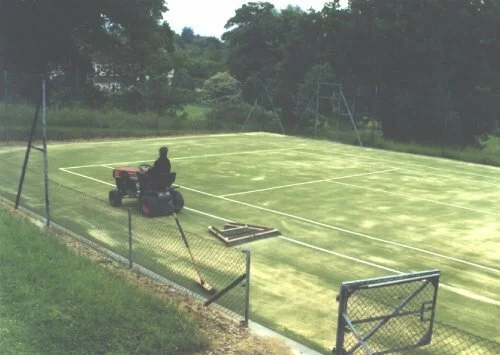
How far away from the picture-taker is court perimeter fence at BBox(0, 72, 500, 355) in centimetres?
663

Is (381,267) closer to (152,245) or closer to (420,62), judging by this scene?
(152,245)

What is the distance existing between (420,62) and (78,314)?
3426 centimetres

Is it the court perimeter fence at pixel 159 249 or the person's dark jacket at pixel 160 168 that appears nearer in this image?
the court perimeter fence at pixel 159 249

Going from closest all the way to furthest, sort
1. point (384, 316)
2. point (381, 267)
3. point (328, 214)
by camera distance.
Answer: point (384, 316) → point (381, 267) → point (328, 214)

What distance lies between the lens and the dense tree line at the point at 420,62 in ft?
113

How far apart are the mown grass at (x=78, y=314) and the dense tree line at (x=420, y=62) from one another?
2615 centimetres

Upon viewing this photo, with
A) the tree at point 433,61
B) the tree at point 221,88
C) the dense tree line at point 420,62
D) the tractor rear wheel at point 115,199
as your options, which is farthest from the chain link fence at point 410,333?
the tree at point 221,88

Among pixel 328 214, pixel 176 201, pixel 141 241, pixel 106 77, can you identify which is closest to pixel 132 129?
pixel 106 77

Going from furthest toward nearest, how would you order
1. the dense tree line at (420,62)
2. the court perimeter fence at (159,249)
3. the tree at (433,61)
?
the tree at (433,61) → the dense tree line at (420,62) → the court perimeter fence at (159,249)

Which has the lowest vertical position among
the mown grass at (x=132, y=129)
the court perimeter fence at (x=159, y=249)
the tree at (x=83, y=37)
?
the court perimeter fence at (x=159, y=249)

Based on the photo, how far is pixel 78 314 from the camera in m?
5.93

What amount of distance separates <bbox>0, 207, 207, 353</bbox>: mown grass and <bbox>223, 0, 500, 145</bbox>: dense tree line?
1030 inches

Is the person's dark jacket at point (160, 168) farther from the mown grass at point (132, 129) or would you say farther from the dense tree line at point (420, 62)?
the dense tree line at point (420, 62)

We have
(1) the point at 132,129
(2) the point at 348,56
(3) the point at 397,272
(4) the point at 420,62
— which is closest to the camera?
(3) the point at 397,272
